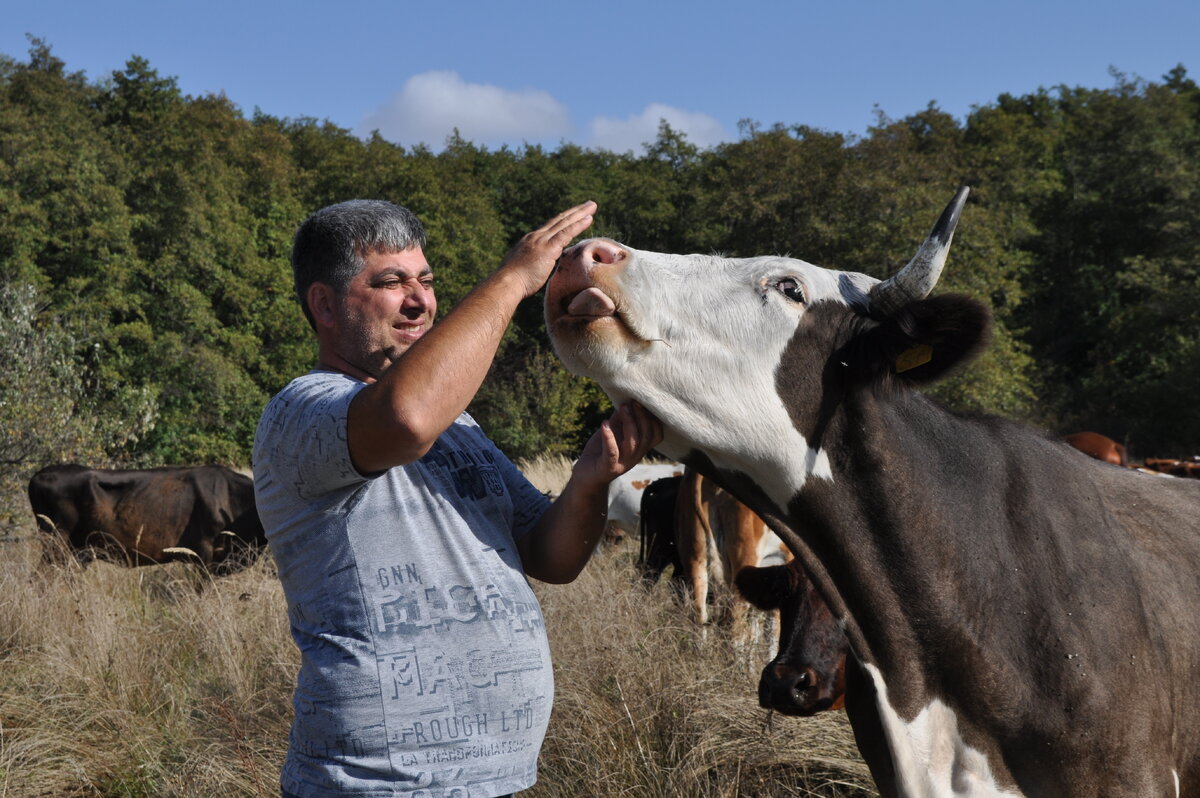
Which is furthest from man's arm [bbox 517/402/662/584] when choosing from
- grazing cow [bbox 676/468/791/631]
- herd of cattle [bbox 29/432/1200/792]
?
grazing cow [bbox 676/468/791/631]

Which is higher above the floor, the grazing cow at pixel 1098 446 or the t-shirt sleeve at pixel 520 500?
the grazing cow at pixel 1098 446

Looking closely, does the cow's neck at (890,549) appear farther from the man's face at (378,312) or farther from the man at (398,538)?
the man's face at (378,312)

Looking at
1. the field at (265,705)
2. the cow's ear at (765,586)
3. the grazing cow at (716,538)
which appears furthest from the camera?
the grazing cow at (716,538)

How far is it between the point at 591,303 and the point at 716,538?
6321mm

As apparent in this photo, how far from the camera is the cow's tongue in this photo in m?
2.18

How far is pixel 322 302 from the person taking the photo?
7.68 ft

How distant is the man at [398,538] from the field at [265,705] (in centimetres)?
231

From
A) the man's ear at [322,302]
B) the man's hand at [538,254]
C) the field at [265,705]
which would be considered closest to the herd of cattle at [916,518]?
the man's hand at [538,254]

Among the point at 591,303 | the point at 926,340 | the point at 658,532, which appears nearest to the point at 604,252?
the point at 591,303

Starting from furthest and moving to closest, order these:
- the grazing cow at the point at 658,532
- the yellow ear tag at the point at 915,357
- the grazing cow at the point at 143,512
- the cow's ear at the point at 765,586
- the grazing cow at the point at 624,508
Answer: the grazing cow at the point at 624,508, the grazing cow at the point at 143,512, the grazing cow at the point at 658,532, the cow's ear at the point at 765,586, the yellow ear tag at the point at 915,357

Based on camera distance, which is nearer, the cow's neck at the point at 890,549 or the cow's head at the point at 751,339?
the cow's head at the point at 751,339

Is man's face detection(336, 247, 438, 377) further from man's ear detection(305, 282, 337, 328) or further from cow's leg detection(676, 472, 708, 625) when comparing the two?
cow's leg detection(676, 472, 708, 625)

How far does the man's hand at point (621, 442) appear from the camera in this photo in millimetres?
2297

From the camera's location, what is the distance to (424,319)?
7.84ft
